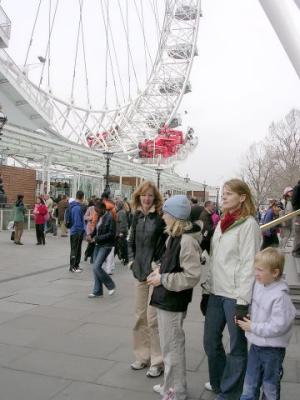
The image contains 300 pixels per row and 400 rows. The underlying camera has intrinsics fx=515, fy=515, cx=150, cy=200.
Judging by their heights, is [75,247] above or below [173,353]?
above

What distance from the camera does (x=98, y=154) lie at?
28.5 metres

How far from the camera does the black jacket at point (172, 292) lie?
378 centimetres

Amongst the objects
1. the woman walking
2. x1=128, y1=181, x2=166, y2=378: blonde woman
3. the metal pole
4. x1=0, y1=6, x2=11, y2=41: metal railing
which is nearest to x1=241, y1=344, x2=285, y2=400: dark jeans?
x1=128, y1=181, x2=166, y2=378: blonde woman

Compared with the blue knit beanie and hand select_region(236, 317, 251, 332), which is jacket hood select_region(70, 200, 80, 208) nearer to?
the blue knit beanie

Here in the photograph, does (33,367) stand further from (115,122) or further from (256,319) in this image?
(115,122)

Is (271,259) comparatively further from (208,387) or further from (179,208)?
(208,387)

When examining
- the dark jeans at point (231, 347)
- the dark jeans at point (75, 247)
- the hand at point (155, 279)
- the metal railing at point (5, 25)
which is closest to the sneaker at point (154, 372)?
the dark jeans at point (231, 347)

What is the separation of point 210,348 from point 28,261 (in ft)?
29.7

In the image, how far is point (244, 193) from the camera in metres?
3.80

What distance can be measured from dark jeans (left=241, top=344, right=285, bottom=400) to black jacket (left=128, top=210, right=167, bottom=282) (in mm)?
1312

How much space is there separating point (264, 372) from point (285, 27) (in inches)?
A: 124

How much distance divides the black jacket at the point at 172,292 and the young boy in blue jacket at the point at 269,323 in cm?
52

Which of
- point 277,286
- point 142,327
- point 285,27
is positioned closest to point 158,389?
point 142,327

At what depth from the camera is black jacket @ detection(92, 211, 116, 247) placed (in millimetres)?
7883
